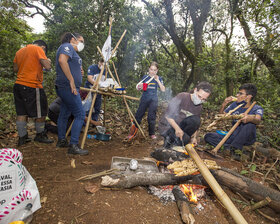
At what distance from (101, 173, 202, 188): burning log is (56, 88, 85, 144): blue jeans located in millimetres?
1526

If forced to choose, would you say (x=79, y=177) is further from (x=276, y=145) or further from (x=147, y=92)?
(x=276, y=145)

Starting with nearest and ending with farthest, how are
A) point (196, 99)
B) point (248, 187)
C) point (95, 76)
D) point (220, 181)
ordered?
point (248, 187), point (220, 181), point (196, 99), point (95, 76)

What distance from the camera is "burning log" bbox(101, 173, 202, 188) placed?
2354 mm

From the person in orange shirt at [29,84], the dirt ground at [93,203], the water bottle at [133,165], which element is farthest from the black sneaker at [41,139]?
the water bottle at [133,165]

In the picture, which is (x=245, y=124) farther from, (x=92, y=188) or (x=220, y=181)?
(x=92, y=188)

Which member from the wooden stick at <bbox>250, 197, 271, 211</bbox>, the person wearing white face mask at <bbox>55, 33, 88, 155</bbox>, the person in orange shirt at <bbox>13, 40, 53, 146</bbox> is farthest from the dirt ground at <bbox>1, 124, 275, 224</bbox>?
the person in orange shirt at <bbox>13, 40, 53, 146</bbox>

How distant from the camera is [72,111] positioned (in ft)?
11.4

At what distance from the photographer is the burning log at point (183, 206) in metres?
1.97

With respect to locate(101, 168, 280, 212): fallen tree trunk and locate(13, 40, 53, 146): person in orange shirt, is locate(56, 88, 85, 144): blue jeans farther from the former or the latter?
locate(101, 168, 280, 212): fallen tree trunk

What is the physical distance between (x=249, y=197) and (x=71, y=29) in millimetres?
9229

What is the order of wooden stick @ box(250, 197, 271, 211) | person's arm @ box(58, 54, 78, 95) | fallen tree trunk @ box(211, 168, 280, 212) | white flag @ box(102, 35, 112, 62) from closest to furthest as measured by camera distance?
1. wooden stick @ box(250, 197, 271, 211)
2. fallen tree trunk @ box(211, 168, 280, 212)
3. person's arm @ box(58, 54, 78, 95)
4. white flag @ box(102, 35, 112, 62)

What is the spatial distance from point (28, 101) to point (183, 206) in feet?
12.0

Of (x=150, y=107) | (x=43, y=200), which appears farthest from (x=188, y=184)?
(x=150, y=107)

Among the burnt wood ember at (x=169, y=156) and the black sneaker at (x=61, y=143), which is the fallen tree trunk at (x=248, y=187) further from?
the black sneaker at (x=61, y=143)
